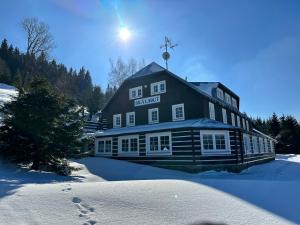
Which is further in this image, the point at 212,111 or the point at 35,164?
the point at 212,111

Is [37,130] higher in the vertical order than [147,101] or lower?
lower

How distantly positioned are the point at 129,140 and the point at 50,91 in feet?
35.6

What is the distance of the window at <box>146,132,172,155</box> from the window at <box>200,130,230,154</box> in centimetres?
284

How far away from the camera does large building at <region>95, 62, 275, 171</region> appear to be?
2064cm

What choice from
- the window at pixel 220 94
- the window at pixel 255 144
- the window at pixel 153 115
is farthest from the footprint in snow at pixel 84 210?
the window at pixel 255 144

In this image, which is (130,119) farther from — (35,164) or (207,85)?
(35,164)

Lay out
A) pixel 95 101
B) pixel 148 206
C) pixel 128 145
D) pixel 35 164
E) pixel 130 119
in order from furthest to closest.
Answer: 1. pixel 95 101
2. pixel 130 119
3. pixel 128 145
4. pixel 35 164
5. pixel 148 206

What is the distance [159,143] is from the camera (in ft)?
73.5

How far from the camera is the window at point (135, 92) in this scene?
27800 mm

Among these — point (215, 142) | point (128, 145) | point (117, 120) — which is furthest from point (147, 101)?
point (215, 142)

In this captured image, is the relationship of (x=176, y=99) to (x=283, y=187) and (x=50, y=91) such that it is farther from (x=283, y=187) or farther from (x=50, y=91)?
(x=283, y=187)

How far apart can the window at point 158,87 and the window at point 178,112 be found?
219 centimetres

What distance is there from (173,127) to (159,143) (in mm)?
2204

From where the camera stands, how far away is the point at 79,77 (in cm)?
10100
